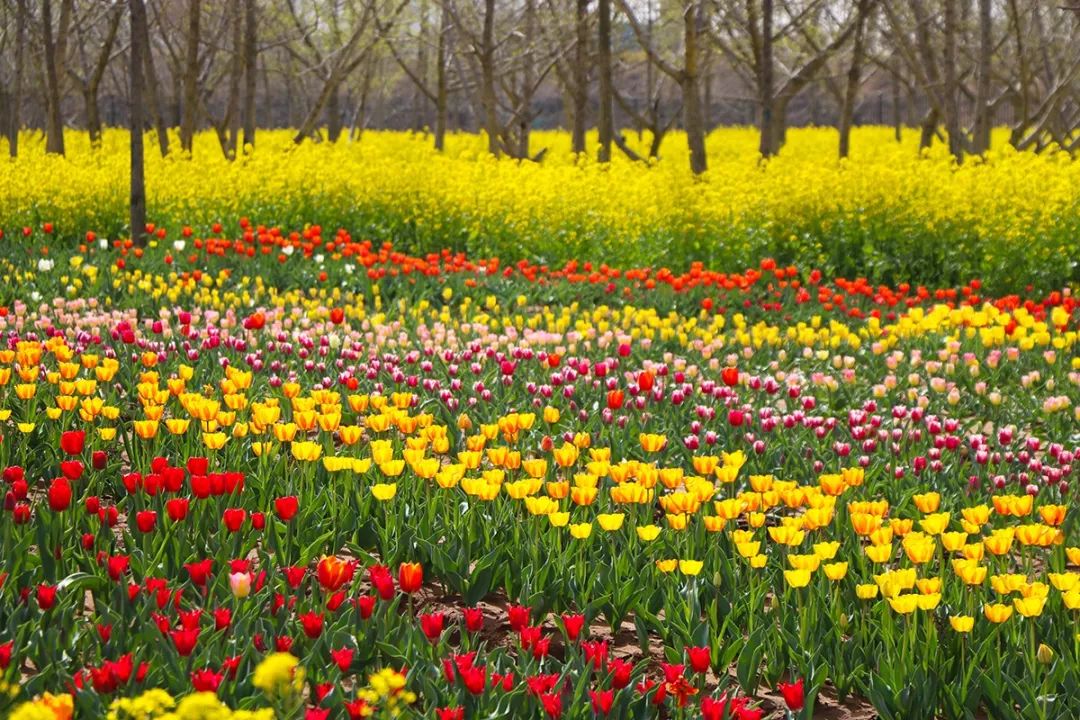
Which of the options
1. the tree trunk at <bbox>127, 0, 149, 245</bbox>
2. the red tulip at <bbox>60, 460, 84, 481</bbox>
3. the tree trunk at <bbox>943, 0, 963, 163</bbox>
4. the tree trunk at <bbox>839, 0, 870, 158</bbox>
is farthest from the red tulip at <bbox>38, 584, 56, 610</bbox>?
the tree trunk at <bbox>943, 0, 963, 163</bbox>

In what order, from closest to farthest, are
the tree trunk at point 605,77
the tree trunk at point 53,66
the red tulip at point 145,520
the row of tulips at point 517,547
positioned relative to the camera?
the row of tulips at point 517,547, the red tulip at point 145,520, the tree trunk at point 53,66, the tree trunk at point 605,77

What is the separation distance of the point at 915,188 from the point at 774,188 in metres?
1.16

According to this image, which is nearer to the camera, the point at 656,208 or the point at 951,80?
the point at 656,208

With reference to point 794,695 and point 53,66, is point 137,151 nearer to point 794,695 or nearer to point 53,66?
point 53,66

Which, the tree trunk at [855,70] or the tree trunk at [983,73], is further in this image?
the tree trunk at [983,73]

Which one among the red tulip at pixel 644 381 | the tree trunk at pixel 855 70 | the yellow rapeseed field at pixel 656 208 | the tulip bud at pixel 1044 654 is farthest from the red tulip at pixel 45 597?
the tree trunk at pixel 855 70

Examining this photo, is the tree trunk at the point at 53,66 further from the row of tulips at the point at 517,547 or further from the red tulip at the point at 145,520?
the red tulip at the point at 145,520

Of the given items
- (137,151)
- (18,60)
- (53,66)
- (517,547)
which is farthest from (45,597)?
(18,60)

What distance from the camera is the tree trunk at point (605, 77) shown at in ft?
44.8

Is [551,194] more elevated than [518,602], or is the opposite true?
[551,194]

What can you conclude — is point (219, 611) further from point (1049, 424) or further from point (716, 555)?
point (1049, 424)

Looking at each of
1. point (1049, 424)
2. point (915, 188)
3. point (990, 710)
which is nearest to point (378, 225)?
point (915, 188)

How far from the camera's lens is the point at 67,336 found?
18.7 feet

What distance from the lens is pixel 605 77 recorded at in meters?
14.2
